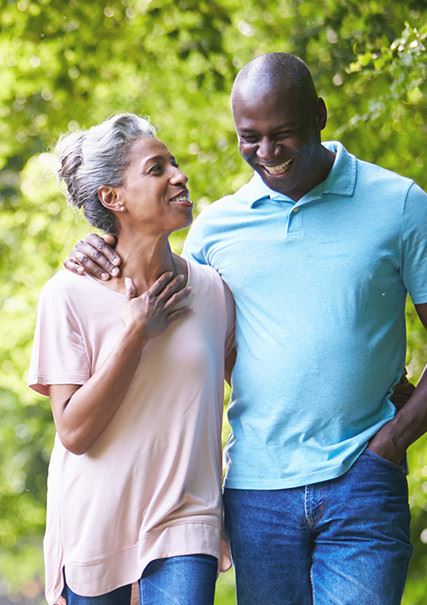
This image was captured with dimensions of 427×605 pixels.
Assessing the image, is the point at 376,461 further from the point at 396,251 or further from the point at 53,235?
the point at 53,235

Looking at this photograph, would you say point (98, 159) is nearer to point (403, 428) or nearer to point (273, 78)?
point (273, 78)

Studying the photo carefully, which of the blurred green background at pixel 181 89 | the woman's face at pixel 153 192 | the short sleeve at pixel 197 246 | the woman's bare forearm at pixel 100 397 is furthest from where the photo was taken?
the blurred green background at pixel 181 89

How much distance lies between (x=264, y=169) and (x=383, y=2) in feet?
10.5

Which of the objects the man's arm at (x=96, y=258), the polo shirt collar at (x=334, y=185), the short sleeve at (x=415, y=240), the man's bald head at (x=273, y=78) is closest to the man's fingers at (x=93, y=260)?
the man's arm at (x=96, y=258)

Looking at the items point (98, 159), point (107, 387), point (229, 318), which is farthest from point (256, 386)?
point (98, 159)

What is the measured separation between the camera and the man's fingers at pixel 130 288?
366cm

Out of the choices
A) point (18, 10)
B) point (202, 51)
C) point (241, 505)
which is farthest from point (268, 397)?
point (18, 10)

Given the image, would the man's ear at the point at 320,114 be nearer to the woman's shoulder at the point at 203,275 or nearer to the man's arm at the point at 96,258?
the woman's shoulder at the point at 203,275

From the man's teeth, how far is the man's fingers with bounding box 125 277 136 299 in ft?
1.73

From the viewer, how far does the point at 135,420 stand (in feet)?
11.8

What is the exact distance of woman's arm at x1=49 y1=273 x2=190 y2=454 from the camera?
3477mm

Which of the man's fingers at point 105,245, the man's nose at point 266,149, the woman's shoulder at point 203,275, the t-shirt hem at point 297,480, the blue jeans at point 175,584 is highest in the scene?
the man's nose at point 266,149

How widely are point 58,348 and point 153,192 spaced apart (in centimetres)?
55

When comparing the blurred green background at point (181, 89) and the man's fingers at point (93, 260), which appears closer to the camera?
the man's fingers at point (93, 260)
